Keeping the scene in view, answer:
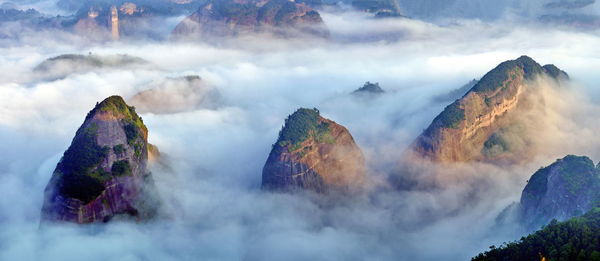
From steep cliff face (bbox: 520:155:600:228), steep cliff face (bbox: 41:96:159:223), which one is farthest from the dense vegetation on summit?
steep cliff face (bbox: 520:155:600:228)

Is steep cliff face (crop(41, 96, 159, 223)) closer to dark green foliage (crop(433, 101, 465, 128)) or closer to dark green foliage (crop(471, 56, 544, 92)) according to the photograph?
dark green foliage (crop(433, 101, 465, 128))

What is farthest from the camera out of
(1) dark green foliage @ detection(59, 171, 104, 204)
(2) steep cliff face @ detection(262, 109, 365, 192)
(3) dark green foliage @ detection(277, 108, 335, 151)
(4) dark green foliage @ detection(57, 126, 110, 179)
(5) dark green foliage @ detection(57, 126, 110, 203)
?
(3) dark green foliage @ detection(277, 108, 335, 151)

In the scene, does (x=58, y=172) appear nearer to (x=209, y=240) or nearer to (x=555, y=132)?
(x=209, y=240)

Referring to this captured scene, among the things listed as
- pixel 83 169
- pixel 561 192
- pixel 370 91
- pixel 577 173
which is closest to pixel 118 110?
pixel 83 169

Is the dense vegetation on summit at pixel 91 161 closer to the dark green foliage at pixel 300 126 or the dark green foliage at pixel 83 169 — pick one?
the dark green foliage at pixel 83 169

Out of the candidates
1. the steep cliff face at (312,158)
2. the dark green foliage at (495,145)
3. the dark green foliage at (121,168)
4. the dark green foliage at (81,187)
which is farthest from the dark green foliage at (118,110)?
the dark green foliage at (495,145)

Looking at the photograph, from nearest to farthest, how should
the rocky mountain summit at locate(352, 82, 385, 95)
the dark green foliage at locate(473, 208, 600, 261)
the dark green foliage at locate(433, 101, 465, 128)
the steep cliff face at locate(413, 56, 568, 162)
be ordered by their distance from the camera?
the dark green foliage at locate(473, 208, 600, 261) < the dark green foliage at locate(433, 101, 465, 128) < the steep cliff face at locate(413, 56, 568, 162) < the rocky mountain summit at locate(352, 82, 385, 95)
